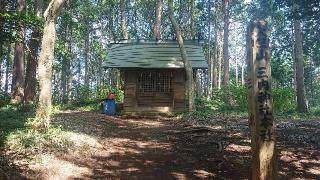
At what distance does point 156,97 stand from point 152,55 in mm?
2818

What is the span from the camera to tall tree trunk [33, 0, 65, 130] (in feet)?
34.0

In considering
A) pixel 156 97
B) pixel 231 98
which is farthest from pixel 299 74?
pixel 156 97

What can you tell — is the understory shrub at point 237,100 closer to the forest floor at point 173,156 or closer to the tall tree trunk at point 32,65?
the forest floor at point 173,156

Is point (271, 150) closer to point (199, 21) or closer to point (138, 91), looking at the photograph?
point (138, 91)

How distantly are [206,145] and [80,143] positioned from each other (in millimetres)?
3888

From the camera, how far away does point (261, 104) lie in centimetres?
531

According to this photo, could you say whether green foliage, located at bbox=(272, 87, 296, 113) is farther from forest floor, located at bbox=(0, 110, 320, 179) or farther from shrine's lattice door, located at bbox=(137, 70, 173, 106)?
forest floor, located at bbox=(0, 110, 320, 179)

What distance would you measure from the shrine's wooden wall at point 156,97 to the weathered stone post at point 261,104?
16.5 m

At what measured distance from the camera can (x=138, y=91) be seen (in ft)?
73.4

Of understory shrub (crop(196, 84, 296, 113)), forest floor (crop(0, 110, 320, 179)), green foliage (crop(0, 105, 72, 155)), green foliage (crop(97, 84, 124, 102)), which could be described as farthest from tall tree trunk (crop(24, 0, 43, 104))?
understory shrub (crop(196, 84, 296, 113))

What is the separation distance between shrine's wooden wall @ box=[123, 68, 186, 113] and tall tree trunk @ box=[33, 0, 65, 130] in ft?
37.2

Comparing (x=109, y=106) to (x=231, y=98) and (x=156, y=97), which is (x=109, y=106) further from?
(x=231, y=98)

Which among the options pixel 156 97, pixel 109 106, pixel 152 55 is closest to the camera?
pixel 109 106

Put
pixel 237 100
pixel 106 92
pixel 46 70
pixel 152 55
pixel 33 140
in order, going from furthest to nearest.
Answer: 1. pixel 106 92
2. pixel 237 100
3. pixel 152 55
4. pixel 46 70
5. pixel 33 140
